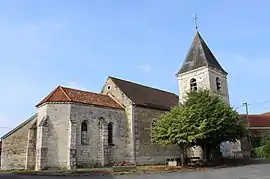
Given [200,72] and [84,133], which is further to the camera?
[200,72]

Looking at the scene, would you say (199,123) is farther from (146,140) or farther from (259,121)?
(259,121)

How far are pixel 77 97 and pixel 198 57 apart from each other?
16.8m

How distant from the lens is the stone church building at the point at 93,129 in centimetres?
2653

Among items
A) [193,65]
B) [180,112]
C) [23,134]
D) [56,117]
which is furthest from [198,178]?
[193,65]

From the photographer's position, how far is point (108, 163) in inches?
1131

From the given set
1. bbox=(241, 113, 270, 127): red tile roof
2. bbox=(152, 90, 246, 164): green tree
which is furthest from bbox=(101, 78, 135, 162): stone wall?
bbox=(241, 113, 270, 127): red tile roof

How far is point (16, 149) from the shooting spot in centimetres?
2933

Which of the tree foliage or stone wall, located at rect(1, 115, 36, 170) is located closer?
the tree foliage

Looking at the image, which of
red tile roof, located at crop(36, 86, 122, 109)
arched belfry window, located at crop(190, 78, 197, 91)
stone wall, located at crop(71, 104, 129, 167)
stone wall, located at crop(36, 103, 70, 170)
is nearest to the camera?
stone wall, located at crop(36, 103, 70, 170)

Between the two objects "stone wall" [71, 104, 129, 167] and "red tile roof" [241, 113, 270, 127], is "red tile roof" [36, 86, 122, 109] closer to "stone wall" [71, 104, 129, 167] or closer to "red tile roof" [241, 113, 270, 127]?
"stone wall" [71, 104, 129, 167]

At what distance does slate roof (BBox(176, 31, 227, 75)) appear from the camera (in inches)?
1441

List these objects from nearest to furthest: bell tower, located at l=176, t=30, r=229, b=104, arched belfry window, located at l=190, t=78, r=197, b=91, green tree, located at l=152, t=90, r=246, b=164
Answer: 1. green tree, located at l=152, t=90, r=246, b=164
2. bell tower, located at l=176, t=30, r=229, b=104
3. arched belfry window, located at l=190, t=78, r=197, b=91

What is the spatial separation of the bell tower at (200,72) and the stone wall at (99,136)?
10.0 meters

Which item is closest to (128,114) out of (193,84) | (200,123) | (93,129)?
(93,129)
